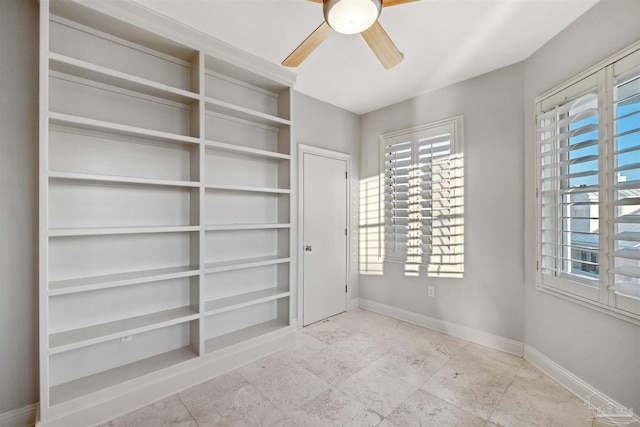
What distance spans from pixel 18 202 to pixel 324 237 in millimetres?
2695

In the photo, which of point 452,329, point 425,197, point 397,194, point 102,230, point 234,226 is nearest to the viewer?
point 102,230

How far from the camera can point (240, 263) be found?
2.57m

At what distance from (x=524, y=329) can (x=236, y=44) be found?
11.9ft

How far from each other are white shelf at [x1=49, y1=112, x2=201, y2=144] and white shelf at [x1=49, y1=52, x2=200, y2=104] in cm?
32

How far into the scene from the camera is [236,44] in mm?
2402

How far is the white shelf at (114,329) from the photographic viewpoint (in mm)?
1740

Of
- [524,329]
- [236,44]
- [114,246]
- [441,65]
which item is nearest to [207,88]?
[236,44]

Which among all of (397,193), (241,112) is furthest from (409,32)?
(397,193)

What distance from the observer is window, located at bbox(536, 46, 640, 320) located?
1.68 meters

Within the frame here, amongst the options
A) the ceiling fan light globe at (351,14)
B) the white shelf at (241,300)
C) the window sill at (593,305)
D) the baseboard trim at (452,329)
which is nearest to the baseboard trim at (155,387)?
the white shelf at (241,300)

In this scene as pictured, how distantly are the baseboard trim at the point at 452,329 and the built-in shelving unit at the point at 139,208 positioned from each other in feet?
4.85

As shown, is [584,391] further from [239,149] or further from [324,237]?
[239,149]

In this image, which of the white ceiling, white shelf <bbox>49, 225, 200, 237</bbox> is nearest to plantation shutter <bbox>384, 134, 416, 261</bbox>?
the white ceiling

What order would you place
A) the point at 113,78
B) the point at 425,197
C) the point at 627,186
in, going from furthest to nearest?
the point at 425,197 < the point at 113,78 < the point at 627,186
